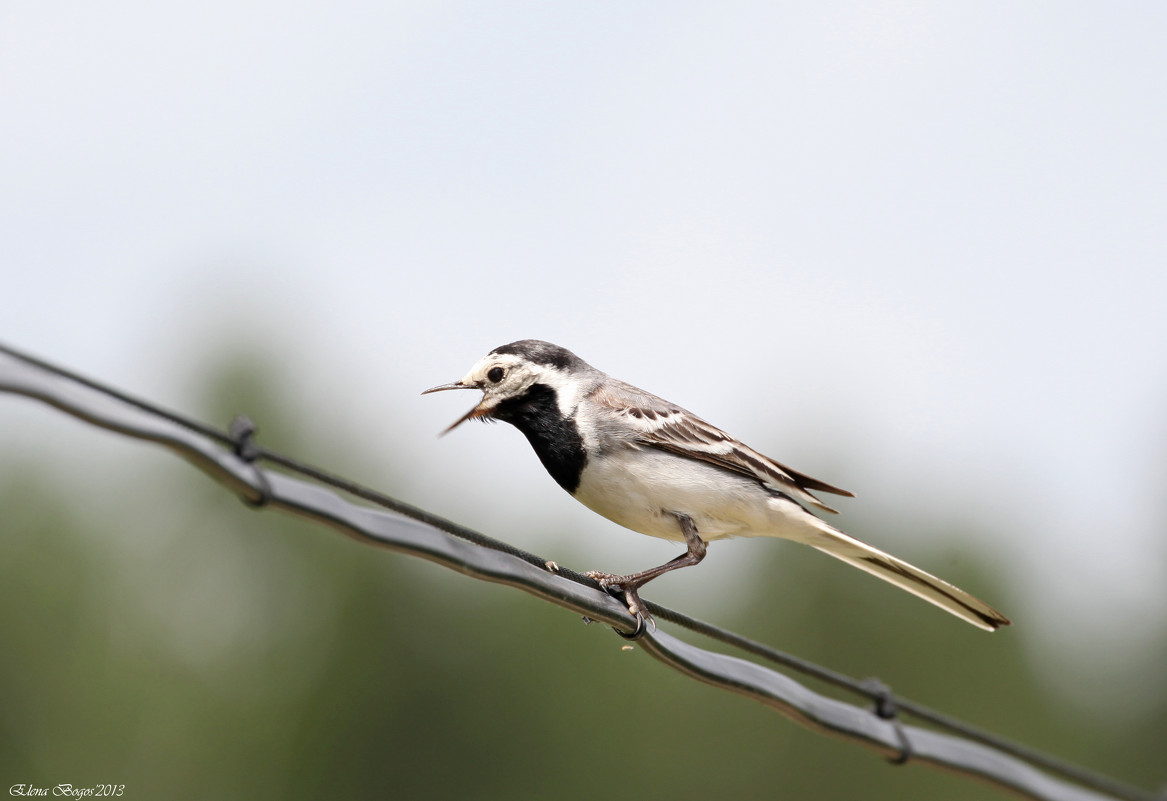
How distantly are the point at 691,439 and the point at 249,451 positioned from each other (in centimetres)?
441

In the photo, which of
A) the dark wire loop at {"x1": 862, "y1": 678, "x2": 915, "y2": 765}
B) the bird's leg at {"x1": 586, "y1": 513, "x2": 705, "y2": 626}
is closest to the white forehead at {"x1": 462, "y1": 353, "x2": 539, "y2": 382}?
the bird's leg at {"x1": 586, "y1": 513, "x2": 705, "y2": 626}

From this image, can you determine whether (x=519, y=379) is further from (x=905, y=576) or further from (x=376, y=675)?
(x=376, y=675)

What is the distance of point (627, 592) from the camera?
664 centimetres

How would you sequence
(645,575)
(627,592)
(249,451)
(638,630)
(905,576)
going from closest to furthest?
(249,451) → (638,630) → (627,592) → (645,575) → (905,576)

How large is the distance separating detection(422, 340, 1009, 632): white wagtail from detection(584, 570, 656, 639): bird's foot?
641 millimetres

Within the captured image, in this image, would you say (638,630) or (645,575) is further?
(645,575)

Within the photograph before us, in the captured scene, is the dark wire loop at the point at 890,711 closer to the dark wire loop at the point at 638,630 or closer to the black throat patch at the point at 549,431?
the dark wire loop at the point at 638,630

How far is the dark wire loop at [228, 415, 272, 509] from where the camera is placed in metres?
4.15

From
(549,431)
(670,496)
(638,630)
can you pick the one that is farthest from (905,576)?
(638,630)

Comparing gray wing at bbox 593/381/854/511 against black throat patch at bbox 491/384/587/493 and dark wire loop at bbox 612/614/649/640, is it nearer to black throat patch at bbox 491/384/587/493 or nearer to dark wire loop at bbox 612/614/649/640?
black throat patch at bbox 491/384/587/493

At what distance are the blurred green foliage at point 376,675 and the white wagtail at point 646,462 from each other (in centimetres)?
2496

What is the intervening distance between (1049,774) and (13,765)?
34.2 m

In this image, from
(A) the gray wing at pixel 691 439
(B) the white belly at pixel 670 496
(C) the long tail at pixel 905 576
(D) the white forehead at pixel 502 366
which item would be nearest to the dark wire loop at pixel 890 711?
(C) the long tail at pixel 905 576

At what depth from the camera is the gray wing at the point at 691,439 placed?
804cm
